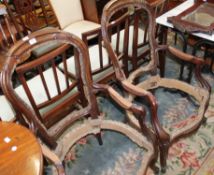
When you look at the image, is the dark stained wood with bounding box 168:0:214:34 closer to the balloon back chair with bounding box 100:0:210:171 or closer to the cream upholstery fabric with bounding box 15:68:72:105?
the balloon back chair with bounding box 100:0:210:171

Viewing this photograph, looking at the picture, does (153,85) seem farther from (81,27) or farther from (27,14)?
Result: (27,14)

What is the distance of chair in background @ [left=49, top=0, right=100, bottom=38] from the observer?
225cm

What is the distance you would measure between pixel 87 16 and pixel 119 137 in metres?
1.40

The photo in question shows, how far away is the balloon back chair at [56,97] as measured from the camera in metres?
1.12

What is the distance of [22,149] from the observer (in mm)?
949

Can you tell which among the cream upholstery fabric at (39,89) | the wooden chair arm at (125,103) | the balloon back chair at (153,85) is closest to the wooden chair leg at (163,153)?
the balloon back chair at (153,85)

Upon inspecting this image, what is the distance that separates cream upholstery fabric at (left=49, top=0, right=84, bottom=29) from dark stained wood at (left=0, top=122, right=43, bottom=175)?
146cm

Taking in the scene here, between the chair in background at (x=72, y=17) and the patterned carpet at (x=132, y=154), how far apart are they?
0.98m

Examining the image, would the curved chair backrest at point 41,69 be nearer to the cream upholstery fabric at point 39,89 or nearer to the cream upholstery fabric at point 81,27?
the cream upholstery fabric at point 39,89

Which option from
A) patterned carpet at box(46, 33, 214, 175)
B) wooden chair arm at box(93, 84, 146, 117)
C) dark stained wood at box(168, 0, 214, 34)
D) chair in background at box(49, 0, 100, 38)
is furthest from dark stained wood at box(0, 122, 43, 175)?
chair in background at box(49, 0, 100, 38)

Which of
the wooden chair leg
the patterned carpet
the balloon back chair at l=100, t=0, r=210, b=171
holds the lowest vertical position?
the patterned carpet

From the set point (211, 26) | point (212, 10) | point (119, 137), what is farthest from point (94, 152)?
point (212, 10)

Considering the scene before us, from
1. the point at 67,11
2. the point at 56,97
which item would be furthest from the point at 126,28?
the point at 67,11

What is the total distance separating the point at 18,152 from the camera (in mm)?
939
